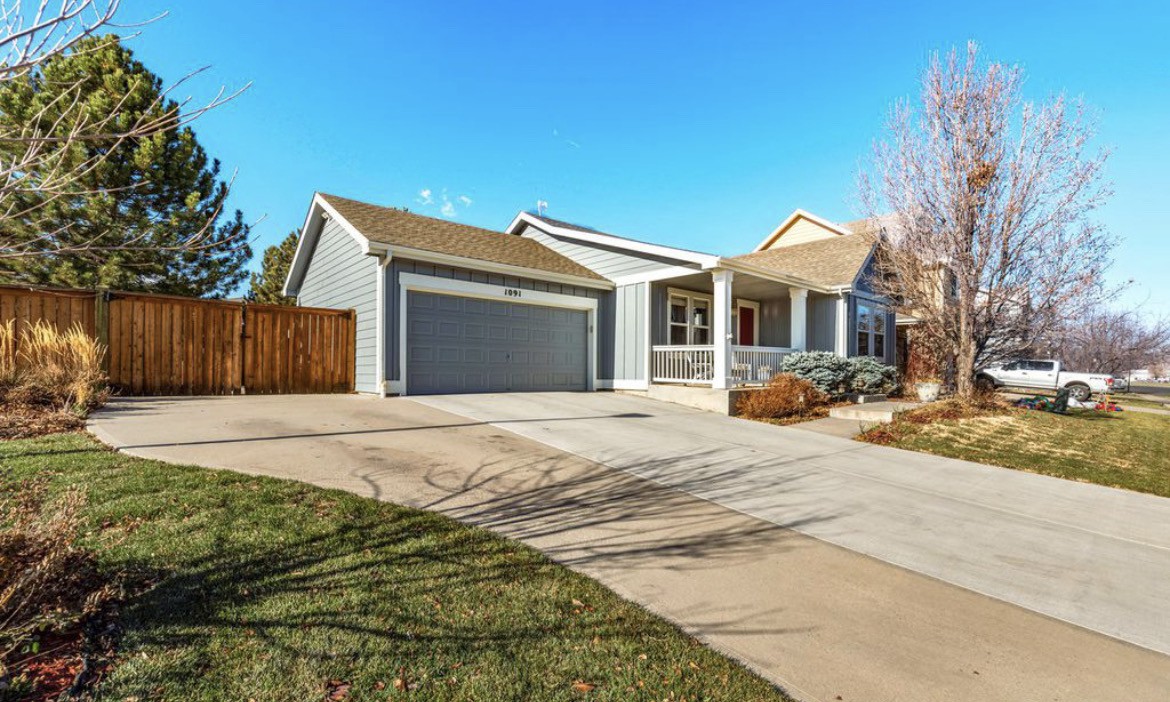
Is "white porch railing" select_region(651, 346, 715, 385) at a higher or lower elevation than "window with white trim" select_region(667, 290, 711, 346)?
lower

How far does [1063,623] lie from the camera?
10.5 feet

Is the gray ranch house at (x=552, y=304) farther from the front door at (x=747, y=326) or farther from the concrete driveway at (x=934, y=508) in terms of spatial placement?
the concrete driveway at (x=934, y=508)

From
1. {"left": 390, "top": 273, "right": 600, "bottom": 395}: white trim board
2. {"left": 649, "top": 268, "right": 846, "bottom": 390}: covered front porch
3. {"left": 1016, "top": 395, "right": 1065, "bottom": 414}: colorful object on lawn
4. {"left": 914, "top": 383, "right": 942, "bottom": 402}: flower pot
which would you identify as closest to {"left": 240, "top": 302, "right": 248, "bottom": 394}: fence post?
{"left": 390, "top": 273, "right": 600, "bottom": 395}: white trim board

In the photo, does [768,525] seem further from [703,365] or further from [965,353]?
[965,353]

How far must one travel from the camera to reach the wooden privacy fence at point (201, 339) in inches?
358

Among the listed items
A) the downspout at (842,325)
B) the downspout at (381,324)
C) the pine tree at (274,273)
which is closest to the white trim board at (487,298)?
the downspout at (381,324)

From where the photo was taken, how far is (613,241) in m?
13.8

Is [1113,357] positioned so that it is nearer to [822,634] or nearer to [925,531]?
[925,531]

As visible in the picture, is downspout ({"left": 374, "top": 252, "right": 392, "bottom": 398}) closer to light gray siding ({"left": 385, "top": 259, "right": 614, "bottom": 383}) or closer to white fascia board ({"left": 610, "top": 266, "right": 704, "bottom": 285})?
light gray siding ({"left": 385, "top": 259, "right": 614, "bottom": 383})

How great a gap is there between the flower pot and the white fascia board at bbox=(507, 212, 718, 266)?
773cm

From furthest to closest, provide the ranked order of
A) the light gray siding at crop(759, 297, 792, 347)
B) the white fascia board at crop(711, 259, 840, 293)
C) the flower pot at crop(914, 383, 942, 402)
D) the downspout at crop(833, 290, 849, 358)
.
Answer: the light gray siding at crop(759, 297, 792, 347) < the downspout at crop(833, 290, 849, 358) < the flower pot at crop(914, 383, 942, 402) < the white fascia board at crop(711, 259, 840, 293)

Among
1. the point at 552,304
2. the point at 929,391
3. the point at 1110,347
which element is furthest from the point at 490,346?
the point at 1110,347

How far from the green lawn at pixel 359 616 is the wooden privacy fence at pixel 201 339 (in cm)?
722

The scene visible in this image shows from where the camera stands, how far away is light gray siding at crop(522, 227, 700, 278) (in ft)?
43.1
